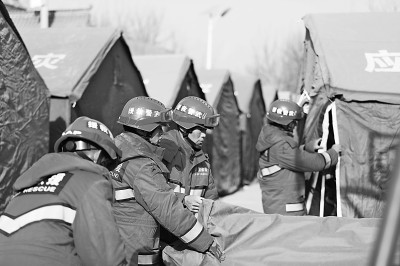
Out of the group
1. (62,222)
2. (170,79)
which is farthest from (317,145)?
(62,222)

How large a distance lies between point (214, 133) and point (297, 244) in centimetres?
896

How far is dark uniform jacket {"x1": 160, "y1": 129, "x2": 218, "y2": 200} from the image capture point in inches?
216

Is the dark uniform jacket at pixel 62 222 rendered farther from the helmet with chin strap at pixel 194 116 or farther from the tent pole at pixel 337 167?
the tent pole at pixel 337 167

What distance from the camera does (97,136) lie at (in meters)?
3.37

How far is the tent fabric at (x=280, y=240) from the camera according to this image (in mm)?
4594

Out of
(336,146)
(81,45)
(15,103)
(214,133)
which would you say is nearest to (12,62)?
(15,103)

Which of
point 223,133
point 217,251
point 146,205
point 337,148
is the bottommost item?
point 223,133

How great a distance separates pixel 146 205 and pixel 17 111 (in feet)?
8.66

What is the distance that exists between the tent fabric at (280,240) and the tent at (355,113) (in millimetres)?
2196

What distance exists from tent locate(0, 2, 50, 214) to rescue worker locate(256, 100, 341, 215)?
8.04 feet

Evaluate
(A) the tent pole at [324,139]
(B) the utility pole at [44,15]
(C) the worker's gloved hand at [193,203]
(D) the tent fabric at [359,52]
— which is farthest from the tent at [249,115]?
(C) the worker's gloved hand at [193,203]

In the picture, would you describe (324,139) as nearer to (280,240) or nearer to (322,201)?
(322,201)

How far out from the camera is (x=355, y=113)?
7137 mm

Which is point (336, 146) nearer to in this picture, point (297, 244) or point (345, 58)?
point (345, 58)
